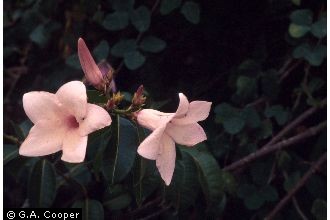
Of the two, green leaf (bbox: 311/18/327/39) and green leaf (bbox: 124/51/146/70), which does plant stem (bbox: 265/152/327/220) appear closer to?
green leaf (bbox: 311/18/327/39)

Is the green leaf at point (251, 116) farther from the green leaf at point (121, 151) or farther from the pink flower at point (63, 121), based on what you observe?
the pink flower at point (63, 121)

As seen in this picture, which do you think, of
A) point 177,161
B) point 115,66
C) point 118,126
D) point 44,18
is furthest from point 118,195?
point 44,18

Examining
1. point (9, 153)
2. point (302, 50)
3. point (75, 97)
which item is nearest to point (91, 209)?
point (9, 153)

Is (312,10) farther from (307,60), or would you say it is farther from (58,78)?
(58,78)

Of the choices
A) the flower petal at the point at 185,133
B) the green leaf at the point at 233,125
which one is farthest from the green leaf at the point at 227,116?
the flower petal at the point at 185,133

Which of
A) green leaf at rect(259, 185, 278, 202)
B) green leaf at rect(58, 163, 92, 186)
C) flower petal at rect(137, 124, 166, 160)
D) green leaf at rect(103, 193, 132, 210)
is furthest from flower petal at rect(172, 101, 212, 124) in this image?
green leaf at rect(259, 185, 278, 202)

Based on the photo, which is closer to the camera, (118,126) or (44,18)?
(118,126)
